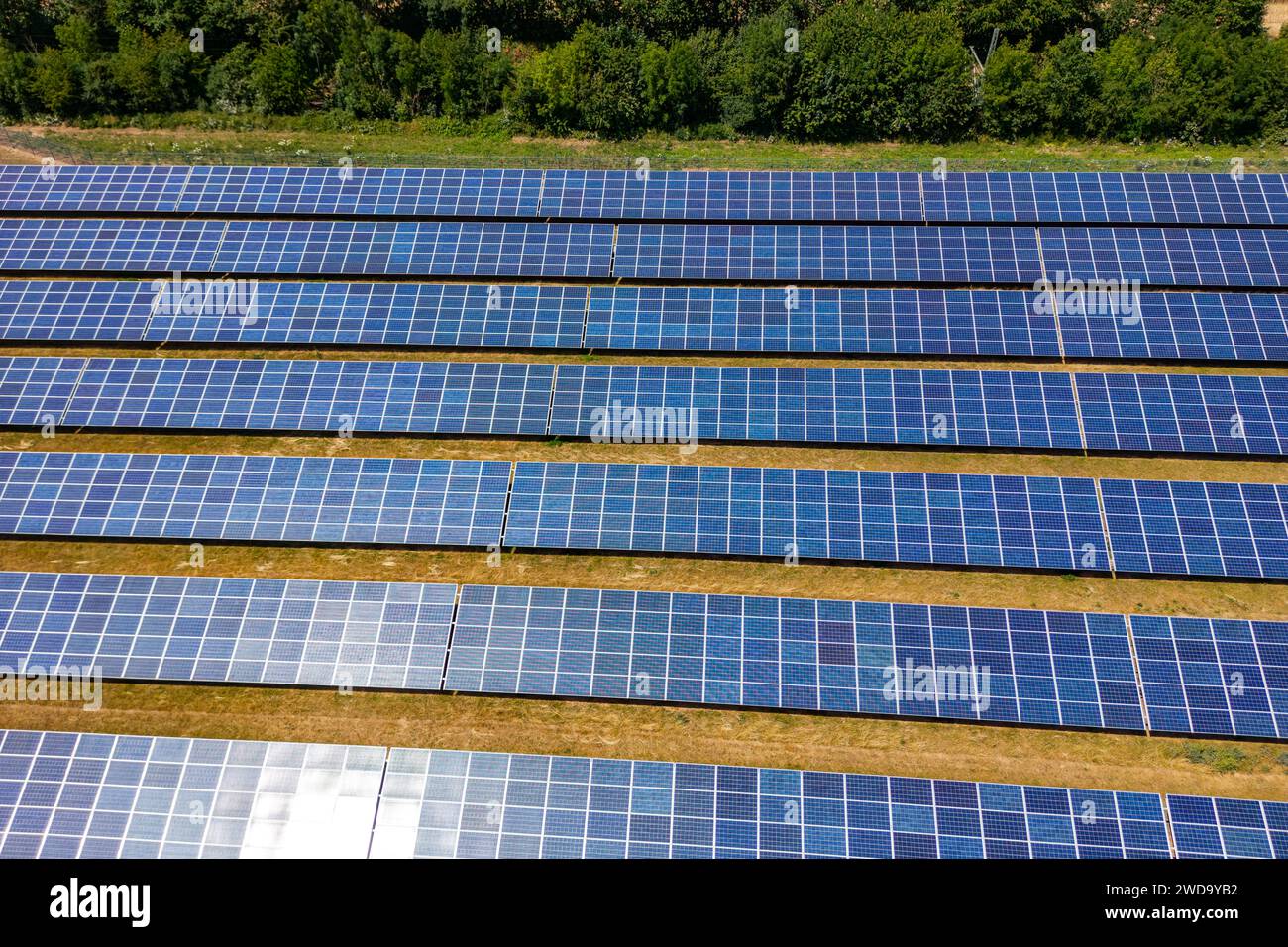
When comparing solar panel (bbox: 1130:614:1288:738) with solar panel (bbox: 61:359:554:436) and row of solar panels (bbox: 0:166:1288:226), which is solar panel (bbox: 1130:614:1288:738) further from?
solar panel (bbox: 61:359:554:436)

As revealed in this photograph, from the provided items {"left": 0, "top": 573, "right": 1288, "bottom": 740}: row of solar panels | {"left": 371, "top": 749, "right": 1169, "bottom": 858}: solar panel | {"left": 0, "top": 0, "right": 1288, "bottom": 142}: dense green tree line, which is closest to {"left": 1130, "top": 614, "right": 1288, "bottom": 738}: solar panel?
{"left": 0, "top": 573, "right": 1288, "bottom": 740}: row of solar panels

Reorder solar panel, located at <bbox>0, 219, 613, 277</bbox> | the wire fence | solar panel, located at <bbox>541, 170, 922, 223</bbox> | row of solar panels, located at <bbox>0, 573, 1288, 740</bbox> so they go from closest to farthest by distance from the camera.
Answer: row of solar panels, located at <bbox>0, 573, 1288, 740</bbox>, solar panel, located at <bbox>0, 219, 613, 277</bbox>, solar panel, located at <bbox>541, 170, 922, 223</bbox>, the wire fence

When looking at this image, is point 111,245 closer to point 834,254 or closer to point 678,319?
point 678,319

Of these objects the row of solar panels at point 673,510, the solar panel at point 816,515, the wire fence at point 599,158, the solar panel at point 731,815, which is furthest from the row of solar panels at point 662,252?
the solar panel at point 731,815

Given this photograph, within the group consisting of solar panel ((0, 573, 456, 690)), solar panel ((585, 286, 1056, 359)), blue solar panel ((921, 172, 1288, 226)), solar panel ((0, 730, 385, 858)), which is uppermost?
blue solar panel ((921, 172, 1288, 226))
